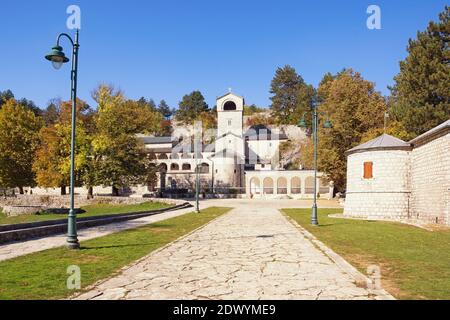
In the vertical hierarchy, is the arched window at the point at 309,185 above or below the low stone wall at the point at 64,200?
above

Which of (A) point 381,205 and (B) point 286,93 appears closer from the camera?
(A) point 381,205

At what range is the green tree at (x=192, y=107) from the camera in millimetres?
110281

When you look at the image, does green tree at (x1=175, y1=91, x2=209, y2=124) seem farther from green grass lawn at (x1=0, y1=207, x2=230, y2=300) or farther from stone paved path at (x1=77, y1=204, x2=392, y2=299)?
stone paved path at (x1=77, y1=204, x2=392, y2=299)

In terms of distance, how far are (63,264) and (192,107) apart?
106 meters

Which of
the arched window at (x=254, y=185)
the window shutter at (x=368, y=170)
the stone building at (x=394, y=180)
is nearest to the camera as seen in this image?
the stone building at (x=394, y=180)

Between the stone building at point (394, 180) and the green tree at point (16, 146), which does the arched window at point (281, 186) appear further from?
the green tree at point (16, 146)

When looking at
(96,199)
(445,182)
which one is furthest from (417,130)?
(96,199)

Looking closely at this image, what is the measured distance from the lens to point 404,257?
9.50m

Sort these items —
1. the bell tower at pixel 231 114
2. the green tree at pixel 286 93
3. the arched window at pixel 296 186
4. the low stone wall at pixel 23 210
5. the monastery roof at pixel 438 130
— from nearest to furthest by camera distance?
the monastery roof at pixel 438 130 < the low stone wall at pixel 23 210 < the arched window at pixel 296 186 < the bell tower at pixel 231 114 < the green tree at pixel 286 93

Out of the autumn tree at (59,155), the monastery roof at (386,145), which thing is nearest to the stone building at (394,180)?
the monastery roof at (386,145)

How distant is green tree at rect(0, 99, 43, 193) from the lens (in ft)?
136

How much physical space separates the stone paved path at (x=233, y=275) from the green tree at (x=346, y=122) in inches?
1105

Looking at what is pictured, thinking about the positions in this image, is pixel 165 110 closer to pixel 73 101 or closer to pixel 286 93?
pixel 286 93

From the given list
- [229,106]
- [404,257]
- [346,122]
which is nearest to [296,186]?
[229,106]
